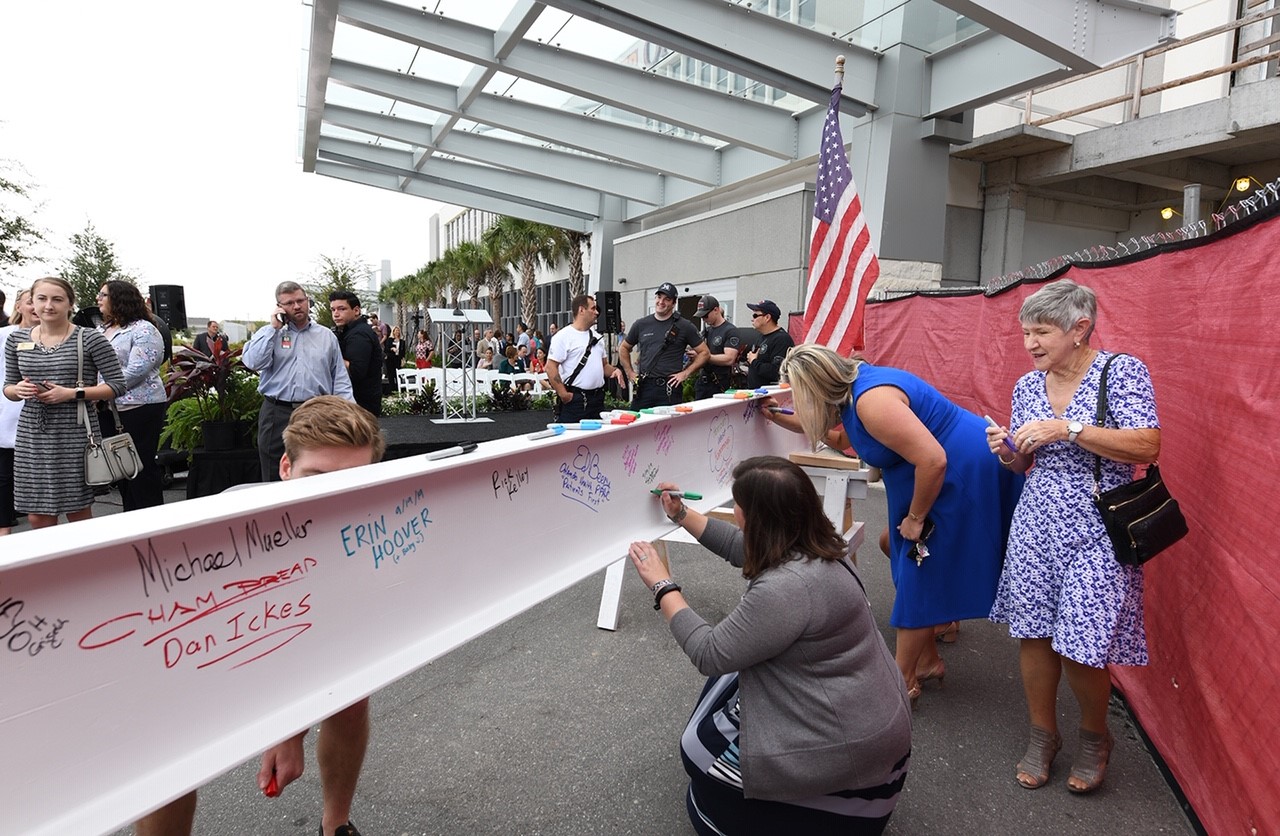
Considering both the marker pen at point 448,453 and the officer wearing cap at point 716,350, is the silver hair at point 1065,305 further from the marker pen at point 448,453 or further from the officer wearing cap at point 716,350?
the officer wearing cap at point 716,350

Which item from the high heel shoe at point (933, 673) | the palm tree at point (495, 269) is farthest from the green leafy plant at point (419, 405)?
the palm tree at point (495, 269)

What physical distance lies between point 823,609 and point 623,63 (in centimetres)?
1182

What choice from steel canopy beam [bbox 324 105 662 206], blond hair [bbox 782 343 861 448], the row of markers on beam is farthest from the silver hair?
steel canopy beam [bbox 324 105 662 206]

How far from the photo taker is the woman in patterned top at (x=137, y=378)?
5.10 m

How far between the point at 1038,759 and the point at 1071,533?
92cm

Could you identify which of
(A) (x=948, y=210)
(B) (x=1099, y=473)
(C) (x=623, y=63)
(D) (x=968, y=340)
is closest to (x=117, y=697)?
(B) (x=1099, y=473)

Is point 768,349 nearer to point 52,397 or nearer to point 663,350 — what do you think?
point 663,350

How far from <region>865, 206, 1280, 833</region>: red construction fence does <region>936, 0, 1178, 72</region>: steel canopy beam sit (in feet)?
18.4

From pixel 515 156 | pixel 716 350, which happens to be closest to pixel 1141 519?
pixel 716 350

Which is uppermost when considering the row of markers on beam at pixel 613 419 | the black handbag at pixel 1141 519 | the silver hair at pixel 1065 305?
the silver hair at pixel 1065 305

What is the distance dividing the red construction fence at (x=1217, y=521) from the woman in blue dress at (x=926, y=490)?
0.66m

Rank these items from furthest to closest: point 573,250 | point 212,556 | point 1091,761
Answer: point 573,250
point 1091,761
point 212,556

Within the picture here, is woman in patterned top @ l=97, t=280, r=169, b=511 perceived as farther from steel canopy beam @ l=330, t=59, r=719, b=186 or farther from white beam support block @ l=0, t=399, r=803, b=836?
steel canopy beam @ l=330, t=59, r=719, b=186

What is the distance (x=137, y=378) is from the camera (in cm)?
503
